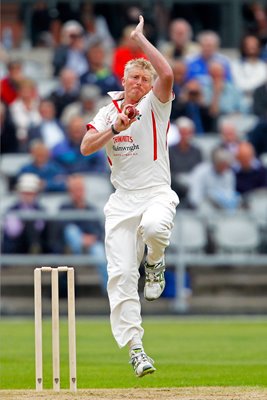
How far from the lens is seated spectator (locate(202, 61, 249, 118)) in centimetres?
2303

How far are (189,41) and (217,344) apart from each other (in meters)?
10.1

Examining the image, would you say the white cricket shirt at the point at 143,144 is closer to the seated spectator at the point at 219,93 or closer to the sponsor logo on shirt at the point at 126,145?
the sponsor logo on shirt at the point at 126,145

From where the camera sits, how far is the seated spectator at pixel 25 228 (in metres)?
20.1

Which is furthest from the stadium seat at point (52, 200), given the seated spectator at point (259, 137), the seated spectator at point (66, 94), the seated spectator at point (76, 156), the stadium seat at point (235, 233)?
the seated spectator at point (259, 137)

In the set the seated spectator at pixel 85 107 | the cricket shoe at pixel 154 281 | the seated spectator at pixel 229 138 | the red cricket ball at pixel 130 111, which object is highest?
the seated spectator at pixel 85 107

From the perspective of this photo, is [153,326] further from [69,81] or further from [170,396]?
[170,396]

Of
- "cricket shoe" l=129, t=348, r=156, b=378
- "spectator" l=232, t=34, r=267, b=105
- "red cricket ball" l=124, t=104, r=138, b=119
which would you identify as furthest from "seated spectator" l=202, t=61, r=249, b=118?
"cricket shoe" l=129, t=348, r=156, b=378

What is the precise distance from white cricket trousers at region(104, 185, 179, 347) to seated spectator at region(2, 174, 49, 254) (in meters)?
9.07

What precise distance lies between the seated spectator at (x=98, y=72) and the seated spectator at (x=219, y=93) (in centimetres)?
162

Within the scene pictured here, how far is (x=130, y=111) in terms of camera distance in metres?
10.6

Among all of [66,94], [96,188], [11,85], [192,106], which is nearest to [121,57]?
[66,94]

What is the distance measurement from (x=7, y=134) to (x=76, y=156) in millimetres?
1359

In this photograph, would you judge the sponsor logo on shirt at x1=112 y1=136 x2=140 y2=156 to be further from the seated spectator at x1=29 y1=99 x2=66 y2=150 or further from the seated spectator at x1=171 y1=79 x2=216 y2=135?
the seated spectator at x1=171 y1=79 x2=216 y2=135

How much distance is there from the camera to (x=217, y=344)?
16.3m
